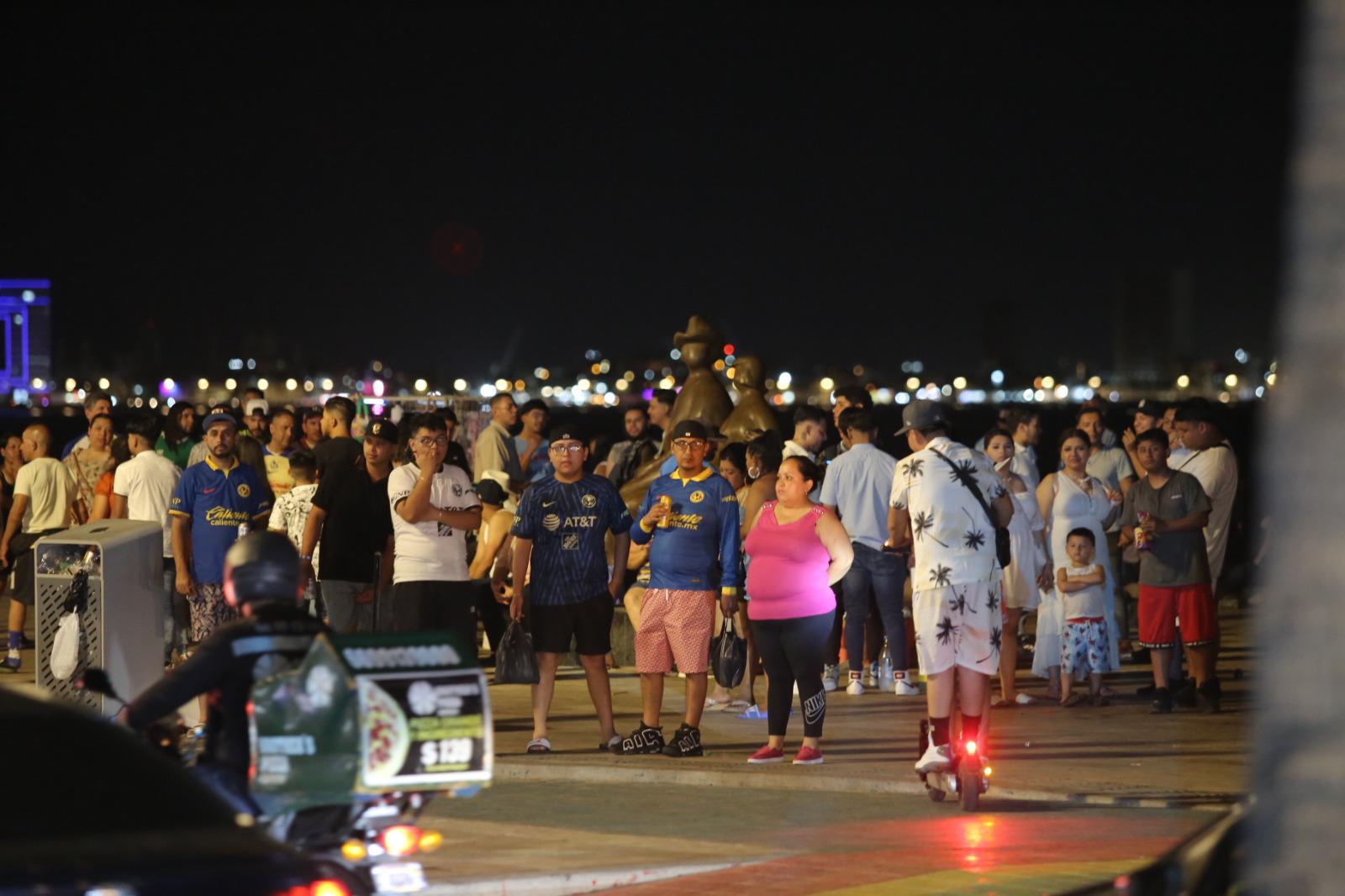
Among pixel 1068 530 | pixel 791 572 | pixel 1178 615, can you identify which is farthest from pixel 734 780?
pixel 1068 530

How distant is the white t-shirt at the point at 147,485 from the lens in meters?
13.6

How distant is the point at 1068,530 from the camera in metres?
14.1

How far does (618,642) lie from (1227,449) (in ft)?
17.0

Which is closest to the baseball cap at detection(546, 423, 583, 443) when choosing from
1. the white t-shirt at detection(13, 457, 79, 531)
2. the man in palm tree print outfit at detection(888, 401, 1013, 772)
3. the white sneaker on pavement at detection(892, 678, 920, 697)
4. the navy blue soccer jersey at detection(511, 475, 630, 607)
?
the navy blue soccer jersey at detection(511, 475, 630, 607)

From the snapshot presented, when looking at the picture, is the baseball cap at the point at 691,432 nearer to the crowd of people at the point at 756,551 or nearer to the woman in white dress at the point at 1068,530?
the crowd of people at the point at 756,551

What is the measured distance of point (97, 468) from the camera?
1688cm

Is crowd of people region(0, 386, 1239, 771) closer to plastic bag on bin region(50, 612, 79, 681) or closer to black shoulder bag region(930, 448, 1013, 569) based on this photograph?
black shoulder bag region(930, 448, 1013, 569)

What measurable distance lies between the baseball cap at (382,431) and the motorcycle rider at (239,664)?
6212mm

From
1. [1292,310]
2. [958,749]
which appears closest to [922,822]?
[958,749]

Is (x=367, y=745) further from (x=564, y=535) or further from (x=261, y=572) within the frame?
(x=564, y=535)

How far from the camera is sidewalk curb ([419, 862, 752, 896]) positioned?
816cm

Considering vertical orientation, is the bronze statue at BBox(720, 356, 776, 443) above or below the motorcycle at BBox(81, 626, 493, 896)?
above

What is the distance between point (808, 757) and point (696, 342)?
28.6ft

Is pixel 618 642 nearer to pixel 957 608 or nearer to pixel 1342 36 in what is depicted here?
pixel 957 608
